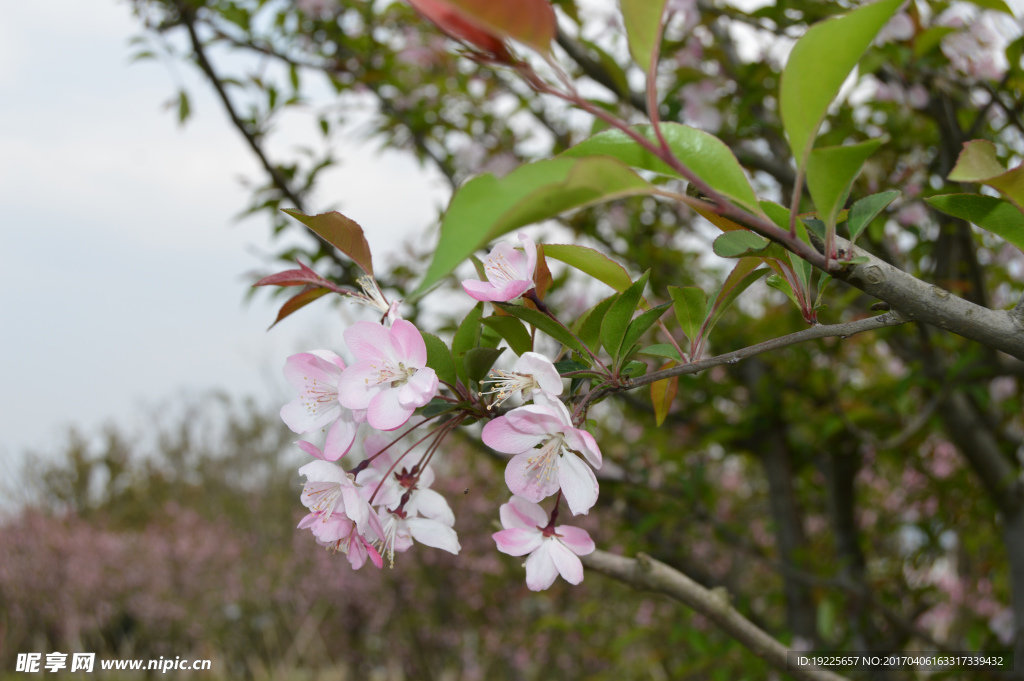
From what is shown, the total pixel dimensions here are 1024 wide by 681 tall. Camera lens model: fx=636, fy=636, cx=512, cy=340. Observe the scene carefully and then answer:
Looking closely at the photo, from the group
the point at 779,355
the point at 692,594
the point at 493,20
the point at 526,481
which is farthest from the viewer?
the point at 779,355

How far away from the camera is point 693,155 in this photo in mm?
383

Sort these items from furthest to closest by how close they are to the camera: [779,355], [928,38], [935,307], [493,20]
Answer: [779,355] < [928,38] < [935,307] < [493,20]

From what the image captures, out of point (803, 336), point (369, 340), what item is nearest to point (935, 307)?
point (803, 336)

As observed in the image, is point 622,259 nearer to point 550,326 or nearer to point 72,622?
point 550,326

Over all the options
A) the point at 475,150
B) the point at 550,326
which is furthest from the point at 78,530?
the point at 550,326

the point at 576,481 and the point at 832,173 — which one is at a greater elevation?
the point at 832,173

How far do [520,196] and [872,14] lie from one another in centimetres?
21

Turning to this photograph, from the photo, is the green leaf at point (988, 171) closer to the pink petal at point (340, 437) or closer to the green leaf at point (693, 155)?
the green leaf at point (693, 155)

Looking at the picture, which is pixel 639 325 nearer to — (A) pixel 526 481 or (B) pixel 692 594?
(A) pixel 526 481

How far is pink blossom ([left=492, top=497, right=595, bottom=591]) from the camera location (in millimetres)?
525

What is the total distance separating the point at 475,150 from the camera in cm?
247

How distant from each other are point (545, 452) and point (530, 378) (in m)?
0.06

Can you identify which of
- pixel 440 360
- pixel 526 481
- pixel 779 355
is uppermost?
pixel 779 355

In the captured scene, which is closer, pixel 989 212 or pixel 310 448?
pixel 989 212
